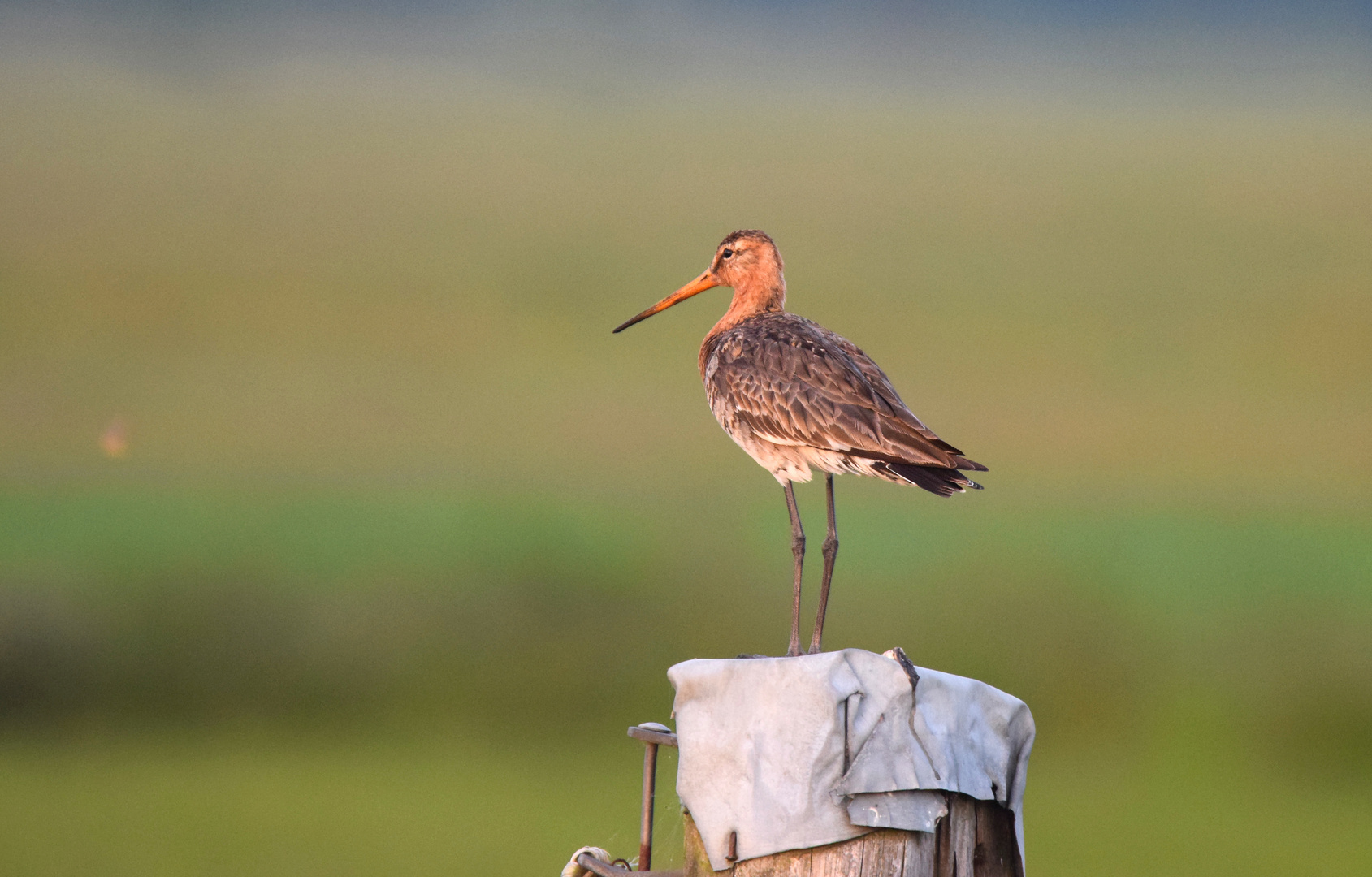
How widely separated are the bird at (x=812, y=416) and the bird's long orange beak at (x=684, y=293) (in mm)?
635

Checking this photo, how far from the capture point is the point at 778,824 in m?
3.97

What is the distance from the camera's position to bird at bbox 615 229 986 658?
19.8ft

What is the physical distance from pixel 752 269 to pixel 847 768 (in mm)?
4790

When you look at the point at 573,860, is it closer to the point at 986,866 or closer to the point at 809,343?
the point at 986,866

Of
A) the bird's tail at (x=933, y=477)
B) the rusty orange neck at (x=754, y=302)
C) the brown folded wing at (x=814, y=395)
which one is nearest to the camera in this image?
the bird's tail at (x=933, y=477)

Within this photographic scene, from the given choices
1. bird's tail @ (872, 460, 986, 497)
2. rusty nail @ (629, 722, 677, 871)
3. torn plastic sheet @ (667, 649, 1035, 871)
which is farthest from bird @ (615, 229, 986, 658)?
torn plastic sheet @ (667, 649, 1035, 871)

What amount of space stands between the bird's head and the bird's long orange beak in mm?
115

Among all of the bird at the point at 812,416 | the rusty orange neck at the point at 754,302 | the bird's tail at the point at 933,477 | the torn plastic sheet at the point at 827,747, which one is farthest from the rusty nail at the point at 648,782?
the rusty orange neck at the point at 754,302

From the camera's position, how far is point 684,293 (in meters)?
8.71

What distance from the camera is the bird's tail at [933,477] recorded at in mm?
5734

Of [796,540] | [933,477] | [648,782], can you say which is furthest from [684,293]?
[648,782]

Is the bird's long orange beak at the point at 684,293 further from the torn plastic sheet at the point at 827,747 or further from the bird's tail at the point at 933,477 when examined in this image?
the torn plastic sheet at the point at 827,747

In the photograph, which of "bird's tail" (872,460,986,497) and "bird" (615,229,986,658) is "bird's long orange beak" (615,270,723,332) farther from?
"bird's tail" (872,460,986,497)

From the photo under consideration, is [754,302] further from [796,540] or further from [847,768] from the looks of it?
[847,768]
